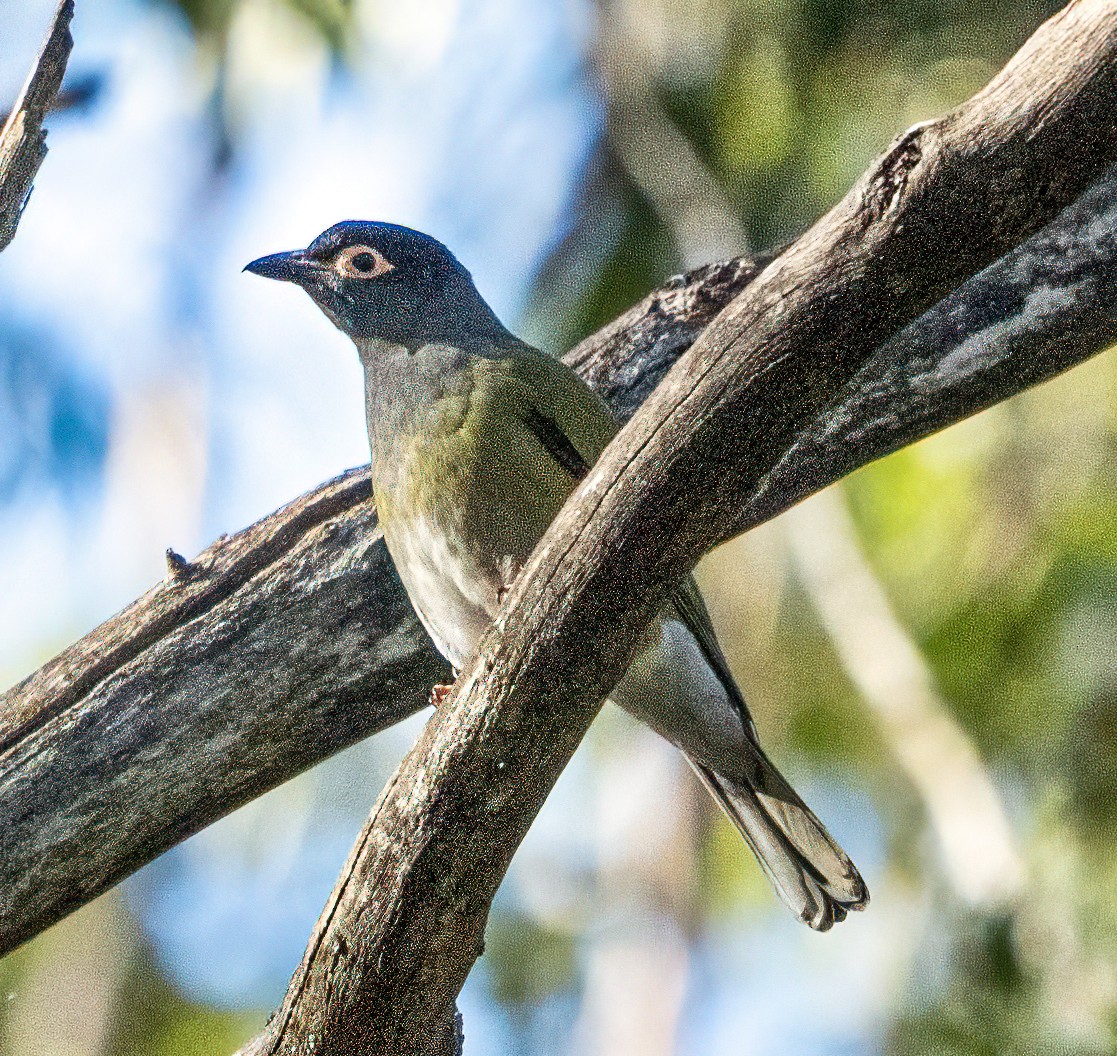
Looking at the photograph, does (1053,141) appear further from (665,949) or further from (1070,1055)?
(665,949)

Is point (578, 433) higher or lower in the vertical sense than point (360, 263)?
lower

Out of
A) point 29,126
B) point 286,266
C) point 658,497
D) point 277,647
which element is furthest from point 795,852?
point 29,126

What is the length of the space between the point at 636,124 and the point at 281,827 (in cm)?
595

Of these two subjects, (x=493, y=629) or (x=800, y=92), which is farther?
(x=800, y=92)

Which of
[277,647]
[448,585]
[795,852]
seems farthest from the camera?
[277,647]

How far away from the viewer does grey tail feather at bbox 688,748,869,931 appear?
14.0ft

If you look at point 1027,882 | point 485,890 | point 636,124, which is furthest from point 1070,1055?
point 636,124

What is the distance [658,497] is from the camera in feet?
9.25

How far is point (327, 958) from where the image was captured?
297 centimetres

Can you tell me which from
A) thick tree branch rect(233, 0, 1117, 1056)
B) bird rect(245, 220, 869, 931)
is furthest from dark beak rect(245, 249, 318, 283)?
thick tree branch rect(233, 0, 1117, 1056)

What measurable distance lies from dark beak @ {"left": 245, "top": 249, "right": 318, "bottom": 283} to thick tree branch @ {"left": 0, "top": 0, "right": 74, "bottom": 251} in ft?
3.93

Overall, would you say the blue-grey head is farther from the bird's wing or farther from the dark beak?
the bird's wing

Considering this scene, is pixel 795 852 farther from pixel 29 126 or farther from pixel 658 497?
pixel 29 126

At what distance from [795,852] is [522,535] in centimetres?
126
